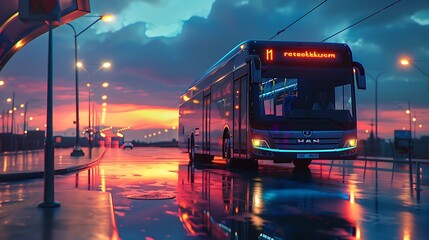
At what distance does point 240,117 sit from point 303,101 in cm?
255

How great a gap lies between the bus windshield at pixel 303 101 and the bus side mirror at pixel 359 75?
253 mm

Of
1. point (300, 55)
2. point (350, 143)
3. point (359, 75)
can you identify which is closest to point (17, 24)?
point (300, 55)

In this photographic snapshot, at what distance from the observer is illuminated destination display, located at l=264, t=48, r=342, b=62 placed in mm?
17391

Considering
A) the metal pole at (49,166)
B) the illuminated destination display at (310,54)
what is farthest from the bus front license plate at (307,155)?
the metal pole at (49,166)

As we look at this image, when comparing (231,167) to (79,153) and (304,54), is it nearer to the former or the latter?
(304,54)

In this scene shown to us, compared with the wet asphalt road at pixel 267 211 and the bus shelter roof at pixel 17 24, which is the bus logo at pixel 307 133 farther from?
the bus shelter roof at pixel 17 24

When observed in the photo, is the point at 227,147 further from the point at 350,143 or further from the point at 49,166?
the point at 49,166

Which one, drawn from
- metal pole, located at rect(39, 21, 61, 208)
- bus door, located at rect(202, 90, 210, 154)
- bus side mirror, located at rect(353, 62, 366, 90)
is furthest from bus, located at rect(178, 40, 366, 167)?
metal pole, located at rect(39, 21, 61, 208)

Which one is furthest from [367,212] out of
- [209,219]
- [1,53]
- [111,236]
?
[1,53]

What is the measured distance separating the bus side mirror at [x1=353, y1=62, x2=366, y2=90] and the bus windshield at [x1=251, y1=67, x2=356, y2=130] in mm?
253

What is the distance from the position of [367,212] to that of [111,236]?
5.40 metres

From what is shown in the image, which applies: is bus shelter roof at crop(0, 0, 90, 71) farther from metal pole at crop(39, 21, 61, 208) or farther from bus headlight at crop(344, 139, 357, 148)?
bus headlight at crop(344, 139, 357, 148)

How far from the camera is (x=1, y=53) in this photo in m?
14.4

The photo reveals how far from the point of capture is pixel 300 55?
57.5ft
